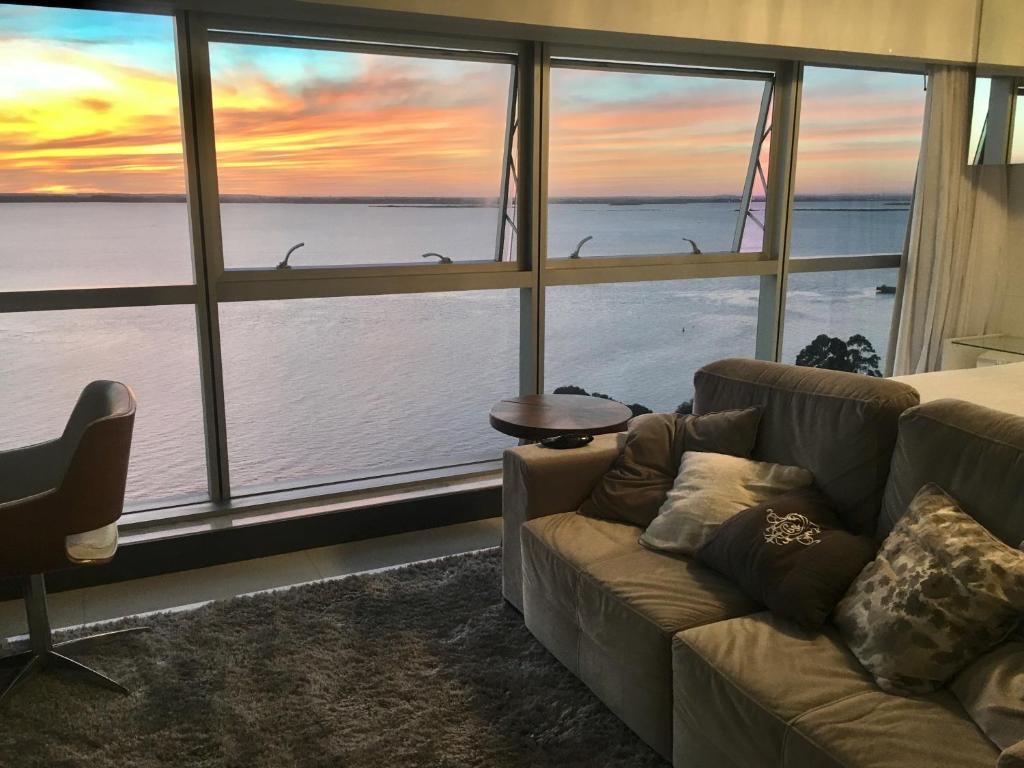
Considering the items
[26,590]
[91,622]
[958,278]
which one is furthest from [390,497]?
[958,278]

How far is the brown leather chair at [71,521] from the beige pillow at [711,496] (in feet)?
5.32

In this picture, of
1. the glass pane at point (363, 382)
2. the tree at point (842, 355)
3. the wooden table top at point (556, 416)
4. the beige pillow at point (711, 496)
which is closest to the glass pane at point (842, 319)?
the tree at point (842, 355)

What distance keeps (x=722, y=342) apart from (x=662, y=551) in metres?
2.96

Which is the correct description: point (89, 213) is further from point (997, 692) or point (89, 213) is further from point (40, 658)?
point (997, 692)

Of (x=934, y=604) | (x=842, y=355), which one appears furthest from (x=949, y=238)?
(x=934, y=604)

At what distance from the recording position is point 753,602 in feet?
7.40

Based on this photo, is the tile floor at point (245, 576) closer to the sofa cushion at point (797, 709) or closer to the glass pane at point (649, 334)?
the glass pane at point (649, 334)

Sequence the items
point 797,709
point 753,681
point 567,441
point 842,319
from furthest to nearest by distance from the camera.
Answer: point 842,319
point 567,441
point 753,681
point 797,709

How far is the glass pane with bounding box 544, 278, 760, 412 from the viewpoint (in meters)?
4.77

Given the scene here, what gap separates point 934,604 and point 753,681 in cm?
42

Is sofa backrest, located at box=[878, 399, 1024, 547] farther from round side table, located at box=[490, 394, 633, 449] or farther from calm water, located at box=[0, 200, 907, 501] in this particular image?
calm water, located at box=[0, 200, 907, 501]

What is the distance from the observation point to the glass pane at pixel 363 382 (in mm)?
3852

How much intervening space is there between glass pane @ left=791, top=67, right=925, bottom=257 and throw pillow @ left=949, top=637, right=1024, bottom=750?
11.0 ft

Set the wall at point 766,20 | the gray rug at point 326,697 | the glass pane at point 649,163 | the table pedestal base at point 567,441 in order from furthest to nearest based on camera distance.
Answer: the glass pane at point 649,163
the wall at point 766,20
the table pedestal base at point 567,441
the gray rug at point 326,697
